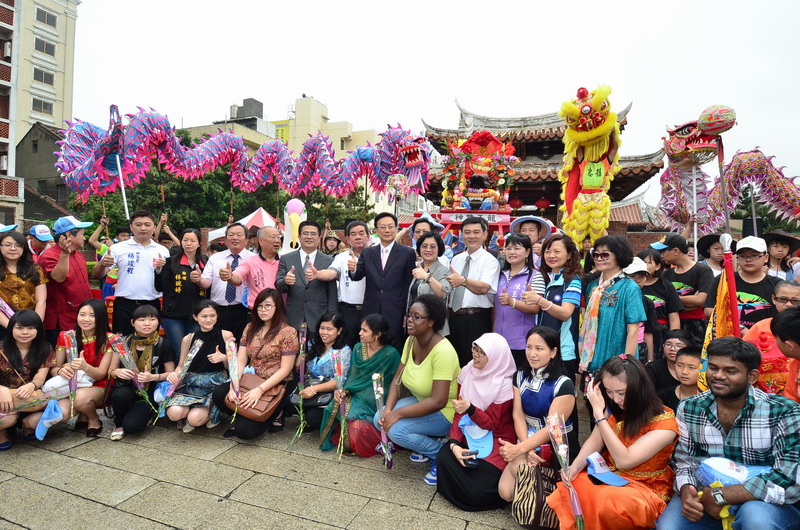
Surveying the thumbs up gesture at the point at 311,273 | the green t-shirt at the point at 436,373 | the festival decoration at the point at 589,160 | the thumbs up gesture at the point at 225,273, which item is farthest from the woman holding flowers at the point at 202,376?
the festival decoration at the point at 589,160

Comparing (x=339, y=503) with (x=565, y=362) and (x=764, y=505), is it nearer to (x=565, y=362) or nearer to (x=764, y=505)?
(x=565, y=362)

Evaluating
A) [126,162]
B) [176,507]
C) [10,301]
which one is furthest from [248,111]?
[176,507]

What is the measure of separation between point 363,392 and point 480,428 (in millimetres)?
971

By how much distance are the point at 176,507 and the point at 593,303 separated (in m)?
2.70

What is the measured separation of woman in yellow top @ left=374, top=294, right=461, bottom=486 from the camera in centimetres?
299

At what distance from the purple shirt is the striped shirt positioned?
4.06 feet

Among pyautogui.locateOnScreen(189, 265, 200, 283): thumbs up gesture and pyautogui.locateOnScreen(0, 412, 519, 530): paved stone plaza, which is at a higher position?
pyautogui.locateOnScreen(189, 265, 200, 283): thumbs up gesture

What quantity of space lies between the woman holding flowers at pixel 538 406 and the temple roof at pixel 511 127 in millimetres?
10239

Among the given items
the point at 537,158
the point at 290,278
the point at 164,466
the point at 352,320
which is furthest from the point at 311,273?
the point at 537,158

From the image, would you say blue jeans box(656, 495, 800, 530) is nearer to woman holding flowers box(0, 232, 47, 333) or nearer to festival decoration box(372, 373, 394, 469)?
festival decoration box(372, 373, 394, 469)

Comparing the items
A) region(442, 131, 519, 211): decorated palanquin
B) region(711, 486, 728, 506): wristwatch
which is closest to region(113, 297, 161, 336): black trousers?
region(711, 486, 728, 506): wristwatch

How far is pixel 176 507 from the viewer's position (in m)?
2.49

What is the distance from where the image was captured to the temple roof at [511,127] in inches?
483

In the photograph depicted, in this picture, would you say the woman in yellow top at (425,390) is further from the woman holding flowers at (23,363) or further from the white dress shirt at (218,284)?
the woman holding flowers at (23,363)
